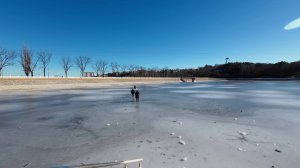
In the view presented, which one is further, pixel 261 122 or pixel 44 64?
pixel 44 64

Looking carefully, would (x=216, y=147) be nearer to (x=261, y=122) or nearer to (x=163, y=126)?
(x=163, y=126)

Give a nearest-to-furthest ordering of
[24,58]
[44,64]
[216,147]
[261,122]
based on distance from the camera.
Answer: [216,147] → [261,122] → [24,58] → [44,64]

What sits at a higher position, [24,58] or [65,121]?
[24,58]

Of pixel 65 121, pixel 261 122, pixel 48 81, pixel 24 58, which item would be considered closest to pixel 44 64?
pixel 24 58

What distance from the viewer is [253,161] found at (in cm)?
563

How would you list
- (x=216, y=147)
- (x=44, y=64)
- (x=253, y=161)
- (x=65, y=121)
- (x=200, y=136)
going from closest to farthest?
1. (x=253, y=161)
2. (x=216, y=147)
3. (x=200, y=136)
4. (x=65, y=121)
5. (x=44, y=64)

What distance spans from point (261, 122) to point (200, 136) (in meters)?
4.06

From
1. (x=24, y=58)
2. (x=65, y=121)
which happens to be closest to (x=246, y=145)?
(x=65, y=121)

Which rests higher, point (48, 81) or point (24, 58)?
point (24, 58)

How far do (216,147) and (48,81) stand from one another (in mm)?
50584

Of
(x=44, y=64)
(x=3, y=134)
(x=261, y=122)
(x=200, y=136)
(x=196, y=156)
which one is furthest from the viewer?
(x=44, y=64)

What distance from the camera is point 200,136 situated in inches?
314

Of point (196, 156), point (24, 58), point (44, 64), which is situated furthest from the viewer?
point (44, 64)

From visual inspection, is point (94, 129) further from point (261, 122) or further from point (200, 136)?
point (261, 122)
